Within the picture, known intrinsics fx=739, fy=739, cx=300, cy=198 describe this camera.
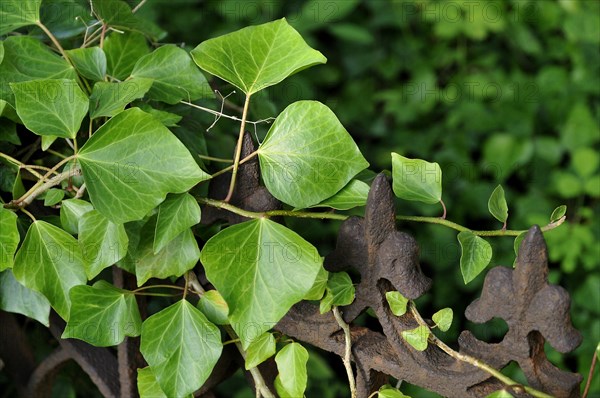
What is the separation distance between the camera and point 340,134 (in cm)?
56

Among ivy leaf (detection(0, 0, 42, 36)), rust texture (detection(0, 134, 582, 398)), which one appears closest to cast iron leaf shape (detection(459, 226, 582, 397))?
rust texture (detection(0, 134, 582, 398))

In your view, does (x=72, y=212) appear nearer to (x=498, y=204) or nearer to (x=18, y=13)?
(x=18, y=13)

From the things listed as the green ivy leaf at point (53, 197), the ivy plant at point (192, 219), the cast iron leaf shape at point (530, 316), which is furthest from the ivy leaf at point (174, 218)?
the cast iron leaf shape at point (530, 316)

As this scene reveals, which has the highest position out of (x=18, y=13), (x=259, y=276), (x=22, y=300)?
(x=18, y=13)

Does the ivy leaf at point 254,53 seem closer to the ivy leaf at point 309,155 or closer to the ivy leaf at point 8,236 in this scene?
the ivy leaf at point 309,155

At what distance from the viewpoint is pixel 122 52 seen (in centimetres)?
71

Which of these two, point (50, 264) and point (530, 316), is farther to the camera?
point (50, 264)

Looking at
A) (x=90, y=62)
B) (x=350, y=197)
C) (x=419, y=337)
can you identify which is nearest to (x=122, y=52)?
(x=90, y=62)

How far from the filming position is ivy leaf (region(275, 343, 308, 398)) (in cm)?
60

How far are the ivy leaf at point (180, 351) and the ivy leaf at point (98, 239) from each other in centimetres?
6

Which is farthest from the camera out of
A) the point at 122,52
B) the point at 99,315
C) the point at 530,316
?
the point at 122,52

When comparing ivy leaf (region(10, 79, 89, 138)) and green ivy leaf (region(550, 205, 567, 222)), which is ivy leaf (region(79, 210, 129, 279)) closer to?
ivy leaf (region(10, 79, 89, 138))

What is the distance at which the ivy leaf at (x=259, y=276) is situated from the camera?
53 cm

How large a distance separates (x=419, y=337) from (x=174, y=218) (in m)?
0.20
